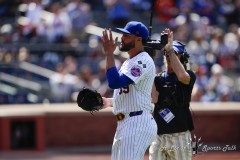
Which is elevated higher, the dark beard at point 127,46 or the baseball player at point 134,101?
the dark beard at point 127,46

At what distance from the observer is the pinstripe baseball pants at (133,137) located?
658 cm

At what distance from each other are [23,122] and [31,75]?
5.84 feet

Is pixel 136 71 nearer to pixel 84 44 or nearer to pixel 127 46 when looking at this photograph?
pixel 127 46

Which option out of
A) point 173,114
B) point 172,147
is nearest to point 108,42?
point 173,114

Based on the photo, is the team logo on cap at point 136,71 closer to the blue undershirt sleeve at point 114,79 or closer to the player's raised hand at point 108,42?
the blue undershirt sleeve at point 114,79

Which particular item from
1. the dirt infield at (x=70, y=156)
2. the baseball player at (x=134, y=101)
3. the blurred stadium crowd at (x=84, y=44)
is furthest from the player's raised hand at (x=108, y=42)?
the blurred stadium crowd at (x=84, y=44)

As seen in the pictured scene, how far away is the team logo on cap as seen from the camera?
6.56m

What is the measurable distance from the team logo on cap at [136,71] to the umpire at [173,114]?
0.61m

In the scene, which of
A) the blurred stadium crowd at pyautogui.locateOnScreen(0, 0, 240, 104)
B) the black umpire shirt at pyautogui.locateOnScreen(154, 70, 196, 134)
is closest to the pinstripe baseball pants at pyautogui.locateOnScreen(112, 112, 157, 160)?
the black umpire shirt at pyautogui.locateOnScreen(154, 70, 196, 134)

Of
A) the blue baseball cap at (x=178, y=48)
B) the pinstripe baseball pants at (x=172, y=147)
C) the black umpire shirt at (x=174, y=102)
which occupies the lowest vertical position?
the pinstripe baseball pants at (x=172, y=147)

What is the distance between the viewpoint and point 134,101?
6.64 meters

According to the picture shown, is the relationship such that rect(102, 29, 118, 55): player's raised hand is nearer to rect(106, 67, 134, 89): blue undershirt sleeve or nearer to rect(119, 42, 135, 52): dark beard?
rect(106, 67, 134, 89): blue undershirt sleeve

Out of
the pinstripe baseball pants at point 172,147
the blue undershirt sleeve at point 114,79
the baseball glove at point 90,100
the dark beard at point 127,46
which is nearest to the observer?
the blue undershirt sleeve at point 114,79

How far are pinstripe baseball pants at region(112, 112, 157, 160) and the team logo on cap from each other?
39 centimetres
